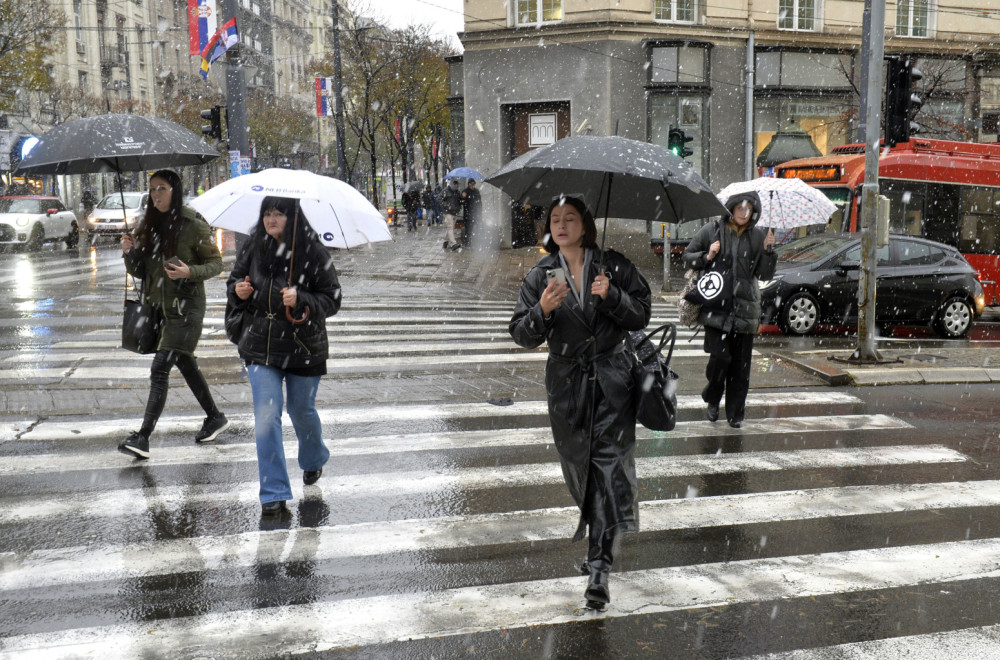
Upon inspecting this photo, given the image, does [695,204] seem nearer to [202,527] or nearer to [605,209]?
[605,209]

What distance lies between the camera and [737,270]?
749cm

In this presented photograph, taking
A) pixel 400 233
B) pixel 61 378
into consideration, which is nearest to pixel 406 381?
pixel 61 378

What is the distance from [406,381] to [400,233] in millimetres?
30261

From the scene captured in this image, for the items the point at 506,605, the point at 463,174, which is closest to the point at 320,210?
the point at 506,605

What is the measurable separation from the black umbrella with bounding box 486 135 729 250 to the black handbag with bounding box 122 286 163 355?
3.06m

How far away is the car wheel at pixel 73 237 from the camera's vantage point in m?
30.2

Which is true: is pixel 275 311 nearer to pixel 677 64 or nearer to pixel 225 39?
pixel 225 39

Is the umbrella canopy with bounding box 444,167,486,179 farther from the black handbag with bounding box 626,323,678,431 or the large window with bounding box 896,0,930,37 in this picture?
the black handbag with bounding box 626,323,678,431

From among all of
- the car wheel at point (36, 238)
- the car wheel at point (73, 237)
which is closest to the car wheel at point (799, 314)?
the car wheel at point (36, 238)

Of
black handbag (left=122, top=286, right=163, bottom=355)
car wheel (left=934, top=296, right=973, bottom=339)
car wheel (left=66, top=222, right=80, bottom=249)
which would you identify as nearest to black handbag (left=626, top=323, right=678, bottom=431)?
black handbag (left=122, top=286, right=163, bottom=355)

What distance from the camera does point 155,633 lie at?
13.2 feet

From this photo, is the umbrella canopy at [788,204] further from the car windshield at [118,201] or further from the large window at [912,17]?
the car windshield at [118,201]

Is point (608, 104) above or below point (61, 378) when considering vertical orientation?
above

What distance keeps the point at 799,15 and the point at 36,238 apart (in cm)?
2438
